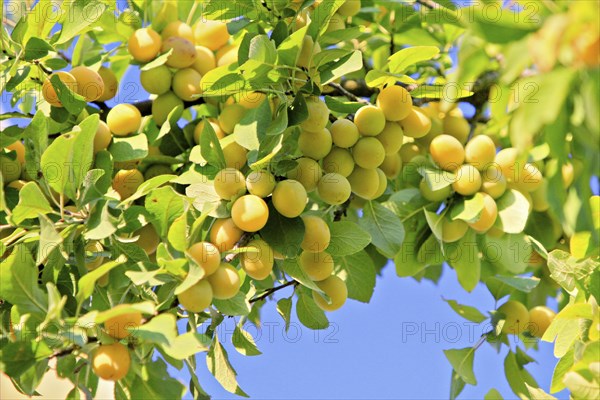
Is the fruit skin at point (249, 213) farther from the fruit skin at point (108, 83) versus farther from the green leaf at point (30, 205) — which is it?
the fruit skin at point (108, 83)

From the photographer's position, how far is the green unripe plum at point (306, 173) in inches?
59.4

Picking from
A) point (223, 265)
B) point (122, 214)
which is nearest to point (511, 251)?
point (223, 265)

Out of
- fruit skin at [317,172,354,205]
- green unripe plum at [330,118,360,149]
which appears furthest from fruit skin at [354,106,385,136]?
→ fruit skin at [317,172,354,205]

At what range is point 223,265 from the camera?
1322 millimetres

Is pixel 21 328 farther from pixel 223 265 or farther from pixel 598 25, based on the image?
pixel 598 25

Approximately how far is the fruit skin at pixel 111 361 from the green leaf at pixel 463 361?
76cm

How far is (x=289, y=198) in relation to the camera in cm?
139

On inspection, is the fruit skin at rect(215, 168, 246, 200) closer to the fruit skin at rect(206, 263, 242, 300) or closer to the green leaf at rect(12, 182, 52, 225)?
the fruit skin at rect(206, 263, 242, 300)

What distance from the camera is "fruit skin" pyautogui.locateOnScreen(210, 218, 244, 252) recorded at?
137cm

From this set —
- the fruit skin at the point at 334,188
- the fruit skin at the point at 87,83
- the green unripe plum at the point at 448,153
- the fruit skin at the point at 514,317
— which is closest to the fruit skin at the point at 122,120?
the fruit skin at the point at 87,83

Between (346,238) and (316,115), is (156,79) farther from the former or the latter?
(346,238)

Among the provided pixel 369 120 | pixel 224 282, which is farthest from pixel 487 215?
pixel 224 282

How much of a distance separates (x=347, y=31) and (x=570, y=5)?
2.37ft

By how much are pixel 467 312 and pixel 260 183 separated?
27.0 inches
